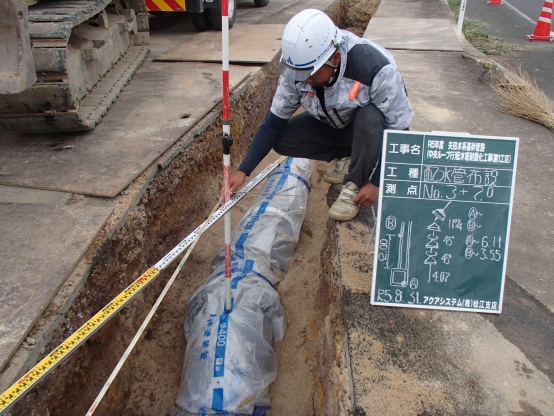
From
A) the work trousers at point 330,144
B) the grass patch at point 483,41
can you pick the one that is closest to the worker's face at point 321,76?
the work trousers at point 330,144

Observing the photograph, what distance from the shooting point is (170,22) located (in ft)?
25.2

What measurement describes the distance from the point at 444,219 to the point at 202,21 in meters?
5.86

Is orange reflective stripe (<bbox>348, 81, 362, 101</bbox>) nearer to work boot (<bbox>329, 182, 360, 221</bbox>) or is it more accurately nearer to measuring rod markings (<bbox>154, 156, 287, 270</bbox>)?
work boot (<bbox>329, 182, 360, 221</bbox>)

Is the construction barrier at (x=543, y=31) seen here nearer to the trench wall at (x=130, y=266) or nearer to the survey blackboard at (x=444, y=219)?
the trench wall at (x=130, y=266)

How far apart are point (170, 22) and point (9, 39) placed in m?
5.52

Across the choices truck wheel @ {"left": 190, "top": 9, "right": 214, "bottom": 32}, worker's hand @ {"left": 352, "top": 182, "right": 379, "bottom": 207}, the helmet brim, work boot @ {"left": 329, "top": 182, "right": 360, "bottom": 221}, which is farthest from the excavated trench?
truck wheel @ {"left": 190, "top": 9, "right": 214, "bottom": 32}

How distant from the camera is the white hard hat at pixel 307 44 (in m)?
2.23

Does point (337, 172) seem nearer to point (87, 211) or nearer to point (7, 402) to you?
point (87, 211)

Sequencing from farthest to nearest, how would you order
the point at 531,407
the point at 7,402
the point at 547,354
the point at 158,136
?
the point at 158,136 → the point at 547,354 → the point at 531,407 → the point at 7,402

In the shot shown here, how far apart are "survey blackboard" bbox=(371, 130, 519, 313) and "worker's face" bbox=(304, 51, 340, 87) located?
566 millimetres

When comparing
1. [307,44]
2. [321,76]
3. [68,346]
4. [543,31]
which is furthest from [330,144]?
[543,31]

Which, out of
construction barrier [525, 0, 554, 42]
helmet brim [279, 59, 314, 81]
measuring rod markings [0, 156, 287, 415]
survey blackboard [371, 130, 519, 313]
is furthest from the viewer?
construction barrier [525, 0, 554, 42]

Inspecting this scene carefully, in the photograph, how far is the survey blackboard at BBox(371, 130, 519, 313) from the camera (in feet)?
6.62

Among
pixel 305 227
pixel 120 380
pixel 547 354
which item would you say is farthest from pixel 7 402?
pixel 305 227
